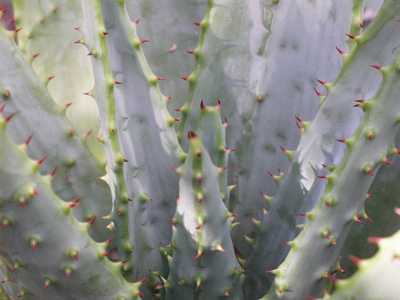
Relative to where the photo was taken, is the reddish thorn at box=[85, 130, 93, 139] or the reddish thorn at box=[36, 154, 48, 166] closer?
the reddish thorn at box=[36, 154, 48, 166]

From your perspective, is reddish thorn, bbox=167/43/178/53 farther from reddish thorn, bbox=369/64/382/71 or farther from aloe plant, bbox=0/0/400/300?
reddish thorn, bbox=369/64/382/71

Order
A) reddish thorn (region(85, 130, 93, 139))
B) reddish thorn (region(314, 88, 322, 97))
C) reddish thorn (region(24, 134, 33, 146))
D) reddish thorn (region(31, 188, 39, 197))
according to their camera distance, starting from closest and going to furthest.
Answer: reddish thorn (region(31, 188, 39, 197))
reddish thorn (region(24, 134, 33, 146))
reddish thorn (region(314, 88, 322, 97))
reddish thorn (region(85, 130, 93, 139))

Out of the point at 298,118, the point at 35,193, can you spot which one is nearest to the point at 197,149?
the point at 35,193

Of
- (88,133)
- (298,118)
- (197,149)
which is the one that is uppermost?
(197,149)

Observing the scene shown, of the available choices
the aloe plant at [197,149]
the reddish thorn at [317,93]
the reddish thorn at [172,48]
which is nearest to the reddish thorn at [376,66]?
the aloe plant at [197,149]

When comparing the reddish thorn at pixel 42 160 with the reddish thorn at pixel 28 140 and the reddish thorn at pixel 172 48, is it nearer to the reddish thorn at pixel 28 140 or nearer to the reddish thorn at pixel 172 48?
the reddish thorn at pixel 28 140

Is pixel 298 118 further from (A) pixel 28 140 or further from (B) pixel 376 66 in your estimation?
(A) pixel 28 140

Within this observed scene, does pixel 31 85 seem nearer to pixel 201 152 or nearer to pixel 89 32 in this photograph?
pixel 89 32

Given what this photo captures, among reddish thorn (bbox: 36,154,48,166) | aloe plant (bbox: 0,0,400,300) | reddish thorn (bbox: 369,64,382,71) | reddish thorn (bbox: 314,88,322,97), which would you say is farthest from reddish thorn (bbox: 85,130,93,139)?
reddish thorn (bbox: 369,64,382,71)

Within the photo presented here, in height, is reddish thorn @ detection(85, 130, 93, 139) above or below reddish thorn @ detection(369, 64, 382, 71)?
below
